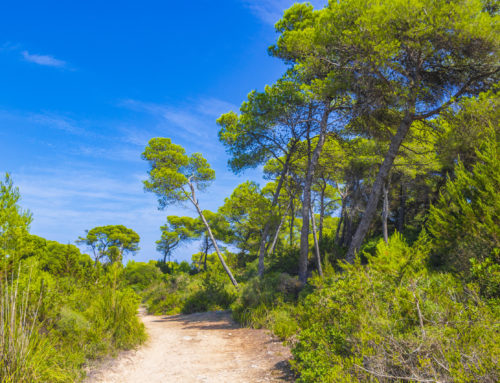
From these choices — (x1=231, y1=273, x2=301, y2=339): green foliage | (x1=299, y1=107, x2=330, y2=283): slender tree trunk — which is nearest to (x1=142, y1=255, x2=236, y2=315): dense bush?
(x1=231, y1=273, x2=301, y2=339): green foliage

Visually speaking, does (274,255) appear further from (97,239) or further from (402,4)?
(97,239)

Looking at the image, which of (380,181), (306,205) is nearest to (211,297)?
(306,205)

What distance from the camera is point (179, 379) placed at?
4.35 meters

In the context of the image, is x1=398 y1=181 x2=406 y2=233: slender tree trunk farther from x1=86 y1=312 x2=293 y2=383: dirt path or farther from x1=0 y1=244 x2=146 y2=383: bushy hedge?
x1=0 y1=244 x2=146 y2=383: bushy hedge

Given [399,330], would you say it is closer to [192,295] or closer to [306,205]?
[306,205]

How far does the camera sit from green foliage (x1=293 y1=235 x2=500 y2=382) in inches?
93.2

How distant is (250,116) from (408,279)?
9.19 m

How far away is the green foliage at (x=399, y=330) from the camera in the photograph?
2367mm

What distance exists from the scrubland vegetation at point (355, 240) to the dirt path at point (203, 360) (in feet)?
1.16

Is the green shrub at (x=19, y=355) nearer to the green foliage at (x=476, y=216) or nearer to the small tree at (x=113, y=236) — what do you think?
the green foliage at (x=476, y=216)

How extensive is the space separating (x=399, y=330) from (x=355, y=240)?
552 centimetres

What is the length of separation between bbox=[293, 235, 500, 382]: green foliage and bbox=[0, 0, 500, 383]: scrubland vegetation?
2 centimetres

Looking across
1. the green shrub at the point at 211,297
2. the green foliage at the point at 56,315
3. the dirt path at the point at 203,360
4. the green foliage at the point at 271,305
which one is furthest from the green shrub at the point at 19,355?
the green shrub at the point at 211,297

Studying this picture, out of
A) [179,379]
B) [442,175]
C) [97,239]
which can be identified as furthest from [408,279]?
[97,239]
